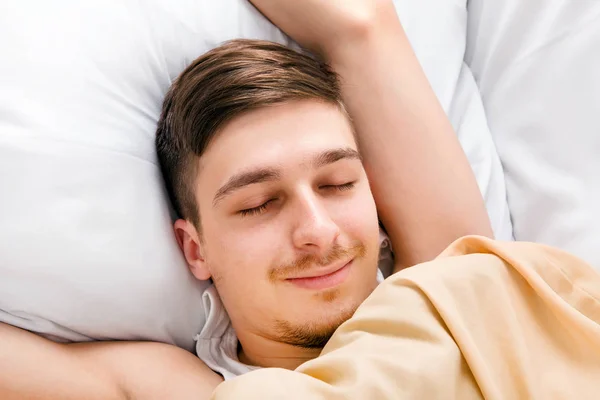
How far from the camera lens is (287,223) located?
0.98m

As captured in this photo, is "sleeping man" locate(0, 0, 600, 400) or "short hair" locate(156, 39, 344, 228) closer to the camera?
"sleeping man" locate(0, 0, 600, 400)

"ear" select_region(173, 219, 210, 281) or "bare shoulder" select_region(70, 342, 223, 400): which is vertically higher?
"ear" select_region(173, 219, 210, 281)

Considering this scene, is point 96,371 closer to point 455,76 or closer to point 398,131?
point 398,131

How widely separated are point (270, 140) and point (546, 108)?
573 millimetres

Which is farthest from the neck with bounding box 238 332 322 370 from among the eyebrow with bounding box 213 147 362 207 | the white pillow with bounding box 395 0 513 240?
the white pillow with bounding box 395 0 513 240

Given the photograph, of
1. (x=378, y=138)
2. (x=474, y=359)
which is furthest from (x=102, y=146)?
(x=474, y=359)

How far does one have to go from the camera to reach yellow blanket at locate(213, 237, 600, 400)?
80 centimetres

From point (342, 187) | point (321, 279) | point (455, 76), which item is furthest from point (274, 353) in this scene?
point (455, 76)

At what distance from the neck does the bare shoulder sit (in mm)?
76

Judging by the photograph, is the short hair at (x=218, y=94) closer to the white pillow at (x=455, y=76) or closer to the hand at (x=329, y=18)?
the hand at (x=329, y=18)

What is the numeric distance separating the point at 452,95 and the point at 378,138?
27cm

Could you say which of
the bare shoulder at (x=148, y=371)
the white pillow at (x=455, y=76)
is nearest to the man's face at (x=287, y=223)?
the bare shoulder at (x=148, y=371)

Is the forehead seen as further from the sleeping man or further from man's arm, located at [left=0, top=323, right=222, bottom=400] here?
man's arm, located at [left=0, top=323, right=222, bottom=400]

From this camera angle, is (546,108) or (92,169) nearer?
(92,169)
